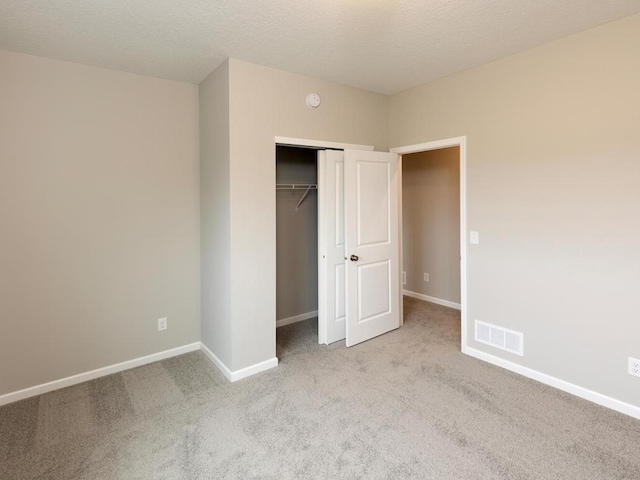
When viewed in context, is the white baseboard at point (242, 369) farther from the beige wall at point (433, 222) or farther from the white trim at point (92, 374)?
the beige wall at point (433, 222)

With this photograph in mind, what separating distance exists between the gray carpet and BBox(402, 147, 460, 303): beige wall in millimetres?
1859

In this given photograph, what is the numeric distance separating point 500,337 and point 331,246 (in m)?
1.75

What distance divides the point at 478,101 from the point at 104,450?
382 cm

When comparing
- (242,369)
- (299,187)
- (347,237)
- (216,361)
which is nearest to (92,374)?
(216,361)

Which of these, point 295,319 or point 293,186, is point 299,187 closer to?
point 293,186

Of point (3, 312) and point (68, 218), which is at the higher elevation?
point (68, 218)

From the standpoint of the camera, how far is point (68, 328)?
9.37ft

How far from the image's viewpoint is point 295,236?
13.8 ft

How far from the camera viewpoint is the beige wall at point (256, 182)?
9.30ft

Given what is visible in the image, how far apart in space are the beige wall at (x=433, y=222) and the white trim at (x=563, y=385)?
163cm

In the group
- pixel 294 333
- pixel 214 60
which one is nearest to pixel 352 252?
pixel 294 333

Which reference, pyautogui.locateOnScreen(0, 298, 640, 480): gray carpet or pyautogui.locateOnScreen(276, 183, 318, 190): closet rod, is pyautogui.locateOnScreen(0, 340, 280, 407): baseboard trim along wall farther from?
pyautogui.locateOnScreen(276, 183, 318, 190): closet rod

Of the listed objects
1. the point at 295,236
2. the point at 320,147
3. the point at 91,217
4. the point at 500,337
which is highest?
the point at 320,147

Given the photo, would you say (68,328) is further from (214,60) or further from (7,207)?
(214,60)
